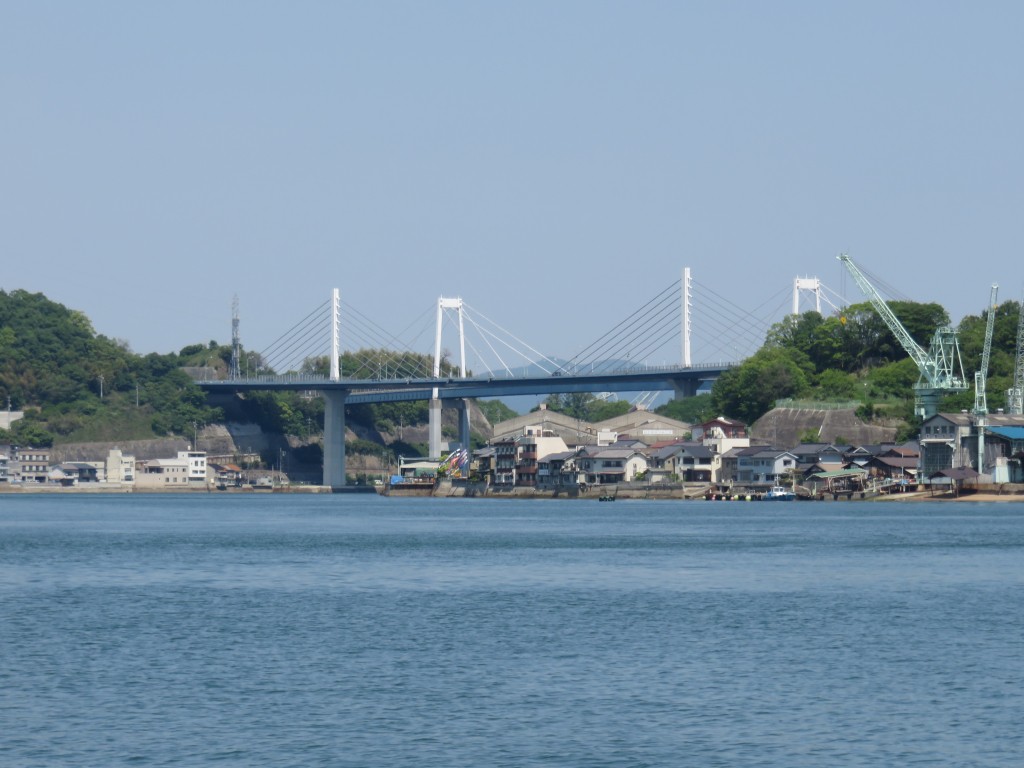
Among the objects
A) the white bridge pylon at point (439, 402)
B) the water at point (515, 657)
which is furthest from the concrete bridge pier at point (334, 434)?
the water at point (515, 657)

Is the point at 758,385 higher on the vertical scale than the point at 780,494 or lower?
higher

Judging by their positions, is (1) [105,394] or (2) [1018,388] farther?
(1) [105,394]

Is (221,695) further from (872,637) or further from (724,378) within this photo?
(724,378)

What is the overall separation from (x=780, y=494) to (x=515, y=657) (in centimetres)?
7806

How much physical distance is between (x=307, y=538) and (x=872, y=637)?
34154 millimetres

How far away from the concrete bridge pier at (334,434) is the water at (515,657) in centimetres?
9229

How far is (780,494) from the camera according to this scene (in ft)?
328

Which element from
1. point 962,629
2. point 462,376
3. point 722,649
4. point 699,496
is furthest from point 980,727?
point 462,376

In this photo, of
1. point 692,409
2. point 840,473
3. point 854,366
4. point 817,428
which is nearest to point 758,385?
point 817,428

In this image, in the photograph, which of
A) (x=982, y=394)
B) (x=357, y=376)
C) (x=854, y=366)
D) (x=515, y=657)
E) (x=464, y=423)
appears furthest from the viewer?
(x=357, y=376)

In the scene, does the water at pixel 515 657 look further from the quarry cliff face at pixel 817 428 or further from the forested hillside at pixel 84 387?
the forested hillside at pixel 84 387

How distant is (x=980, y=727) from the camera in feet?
60.5

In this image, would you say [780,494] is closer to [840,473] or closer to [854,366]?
[840,473]

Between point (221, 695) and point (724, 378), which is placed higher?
point (724, 378)
